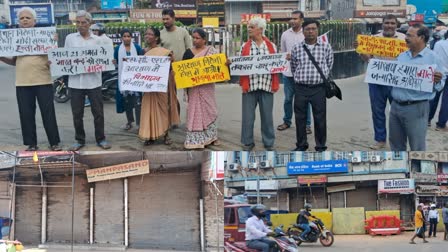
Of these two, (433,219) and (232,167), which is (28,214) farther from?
(433,219)

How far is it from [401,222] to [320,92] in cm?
137

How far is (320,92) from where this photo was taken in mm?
5105

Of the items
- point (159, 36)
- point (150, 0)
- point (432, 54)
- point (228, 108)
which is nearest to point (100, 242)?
point (159, 36)

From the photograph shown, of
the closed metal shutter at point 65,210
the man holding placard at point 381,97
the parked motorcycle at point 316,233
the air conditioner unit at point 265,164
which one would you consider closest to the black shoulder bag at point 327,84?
the man holding placard at point 381,97

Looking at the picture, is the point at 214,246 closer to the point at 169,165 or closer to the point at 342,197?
the point at 169,165

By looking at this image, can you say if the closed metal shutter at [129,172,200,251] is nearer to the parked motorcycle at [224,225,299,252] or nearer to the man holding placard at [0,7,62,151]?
the parked motorcycle at [224,225,299,252]

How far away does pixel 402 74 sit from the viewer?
4.74 meters

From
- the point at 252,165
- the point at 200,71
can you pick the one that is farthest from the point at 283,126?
the point at 252,165

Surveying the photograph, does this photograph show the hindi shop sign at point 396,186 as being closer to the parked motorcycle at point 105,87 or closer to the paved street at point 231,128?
the paved street at point 231,128

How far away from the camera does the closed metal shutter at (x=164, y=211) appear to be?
13.1 feet

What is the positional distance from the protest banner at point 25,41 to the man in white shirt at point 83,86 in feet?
0.68

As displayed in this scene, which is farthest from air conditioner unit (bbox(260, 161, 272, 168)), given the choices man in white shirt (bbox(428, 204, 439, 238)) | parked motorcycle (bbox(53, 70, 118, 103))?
parked motorcycle (bbox(53, 70, 118, 103))

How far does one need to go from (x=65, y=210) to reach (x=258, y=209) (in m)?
1.27

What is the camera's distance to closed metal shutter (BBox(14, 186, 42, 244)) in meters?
3.86
